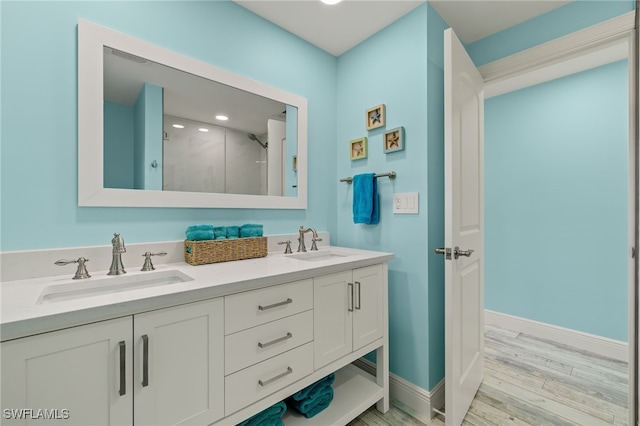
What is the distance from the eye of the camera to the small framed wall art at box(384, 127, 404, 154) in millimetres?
1719

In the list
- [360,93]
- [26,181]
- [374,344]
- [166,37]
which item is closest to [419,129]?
[360,93]

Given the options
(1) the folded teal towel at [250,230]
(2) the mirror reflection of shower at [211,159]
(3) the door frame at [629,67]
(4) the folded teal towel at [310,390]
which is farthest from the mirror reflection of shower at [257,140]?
(3) the door frame at [629,67]

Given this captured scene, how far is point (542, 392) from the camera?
1761 millimetres

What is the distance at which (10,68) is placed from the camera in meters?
1.03

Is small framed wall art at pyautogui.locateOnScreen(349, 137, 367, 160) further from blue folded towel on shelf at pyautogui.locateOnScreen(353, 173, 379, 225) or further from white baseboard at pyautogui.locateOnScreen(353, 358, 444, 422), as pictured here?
white baseboard at pyautogui.locateOnScreen(353, 358, 444, 422)

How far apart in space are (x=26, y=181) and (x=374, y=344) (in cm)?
174

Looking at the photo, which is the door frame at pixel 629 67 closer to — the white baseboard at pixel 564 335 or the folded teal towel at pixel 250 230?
the white baseboard at pixel 564 335

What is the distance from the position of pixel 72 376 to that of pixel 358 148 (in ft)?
5.95

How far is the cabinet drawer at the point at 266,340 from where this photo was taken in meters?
1.01

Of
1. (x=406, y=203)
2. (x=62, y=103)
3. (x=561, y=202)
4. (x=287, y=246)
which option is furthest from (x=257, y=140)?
(x=561, y=202)

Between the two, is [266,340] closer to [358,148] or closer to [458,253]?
[458,253]

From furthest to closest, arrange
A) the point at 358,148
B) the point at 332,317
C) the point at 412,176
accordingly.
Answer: the point at 358,148
the point at 412,176
the point at 332,317

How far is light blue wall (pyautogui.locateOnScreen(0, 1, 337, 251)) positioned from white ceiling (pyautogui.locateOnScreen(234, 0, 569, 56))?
0.26 m

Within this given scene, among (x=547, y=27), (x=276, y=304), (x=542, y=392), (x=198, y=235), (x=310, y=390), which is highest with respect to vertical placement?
(x=547, y=27)
